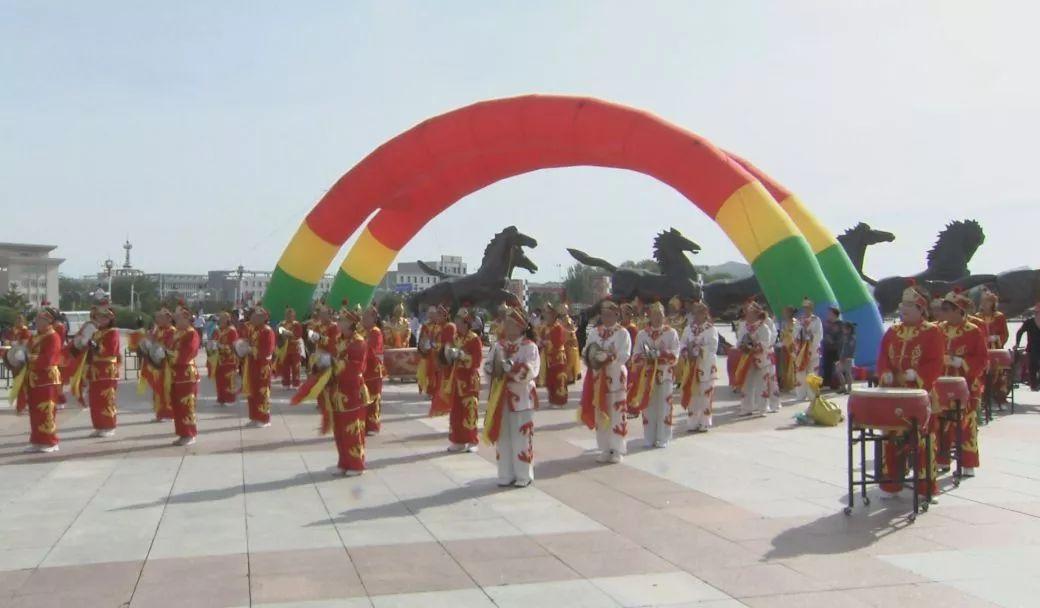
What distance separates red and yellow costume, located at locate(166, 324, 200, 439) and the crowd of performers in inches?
0.6

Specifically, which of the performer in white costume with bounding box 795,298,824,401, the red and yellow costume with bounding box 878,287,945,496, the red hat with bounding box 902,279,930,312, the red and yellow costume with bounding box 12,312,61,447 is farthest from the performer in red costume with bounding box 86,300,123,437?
the performer in white costume with bounding box 795,298,824,401

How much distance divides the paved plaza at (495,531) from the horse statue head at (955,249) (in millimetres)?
12543

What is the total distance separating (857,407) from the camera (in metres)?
6.52

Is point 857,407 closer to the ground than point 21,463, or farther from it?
farther from it

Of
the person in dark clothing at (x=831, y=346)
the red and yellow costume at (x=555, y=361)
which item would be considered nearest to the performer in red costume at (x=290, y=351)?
the red and yellow costume at (x=555, y=361)

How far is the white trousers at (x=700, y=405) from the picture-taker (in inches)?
444

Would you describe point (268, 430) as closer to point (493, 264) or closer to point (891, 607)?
point (891, 607)

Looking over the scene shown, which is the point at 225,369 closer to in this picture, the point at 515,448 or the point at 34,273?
the point at 515,448

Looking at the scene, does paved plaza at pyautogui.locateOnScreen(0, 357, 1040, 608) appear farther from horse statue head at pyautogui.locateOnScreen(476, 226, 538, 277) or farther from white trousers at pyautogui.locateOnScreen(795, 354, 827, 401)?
horse statue head at pyautogui.locateOnScreen(476, 226, 538, 277)

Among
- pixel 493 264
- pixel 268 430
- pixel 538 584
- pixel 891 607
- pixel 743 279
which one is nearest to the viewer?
pixel 891 607

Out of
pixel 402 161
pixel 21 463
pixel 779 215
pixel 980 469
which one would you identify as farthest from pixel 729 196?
pixel 21 463

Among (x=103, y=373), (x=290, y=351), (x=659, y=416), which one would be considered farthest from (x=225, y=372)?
(x=659, y=416)

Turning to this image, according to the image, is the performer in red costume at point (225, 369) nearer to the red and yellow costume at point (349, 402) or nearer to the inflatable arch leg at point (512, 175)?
the inflatable arch leg at point (512, 175)

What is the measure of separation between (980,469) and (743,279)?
15.2 metres
